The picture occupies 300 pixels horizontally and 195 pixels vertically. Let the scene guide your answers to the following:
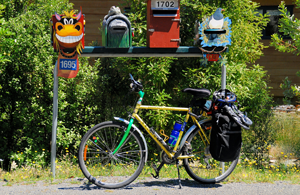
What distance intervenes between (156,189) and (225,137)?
3.24 ft

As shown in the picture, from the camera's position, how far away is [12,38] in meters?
4.94

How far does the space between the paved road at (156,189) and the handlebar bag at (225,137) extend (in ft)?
1.31

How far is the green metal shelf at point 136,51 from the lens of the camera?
392 centimetres

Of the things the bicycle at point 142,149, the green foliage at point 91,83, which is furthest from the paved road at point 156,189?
the green foliage at point 91,83

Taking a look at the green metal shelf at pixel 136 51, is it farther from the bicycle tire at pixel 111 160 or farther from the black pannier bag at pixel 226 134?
the bicycle tire at pixel 111 160

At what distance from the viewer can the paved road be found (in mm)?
3564

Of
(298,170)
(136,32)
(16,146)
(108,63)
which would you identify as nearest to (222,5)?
(136,32)

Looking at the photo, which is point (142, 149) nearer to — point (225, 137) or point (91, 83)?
point (225, 137)

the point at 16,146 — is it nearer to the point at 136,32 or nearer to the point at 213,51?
the point at 136,32

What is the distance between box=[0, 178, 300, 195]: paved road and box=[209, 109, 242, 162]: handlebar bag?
40 centimetres

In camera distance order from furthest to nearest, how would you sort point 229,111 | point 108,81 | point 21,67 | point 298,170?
point 108,81 < point 21,67 < point 298,170 < point 229,111

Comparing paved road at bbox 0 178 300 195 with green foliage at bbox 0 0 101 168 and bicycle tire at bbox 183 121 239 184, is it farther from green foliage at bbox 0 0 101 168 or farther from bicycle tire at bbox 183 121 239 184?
green foliage at bbox 0 0 101 168

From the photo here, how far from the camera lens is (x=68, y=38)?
377 cm

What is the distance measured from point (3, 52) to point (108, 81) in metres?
1.73
